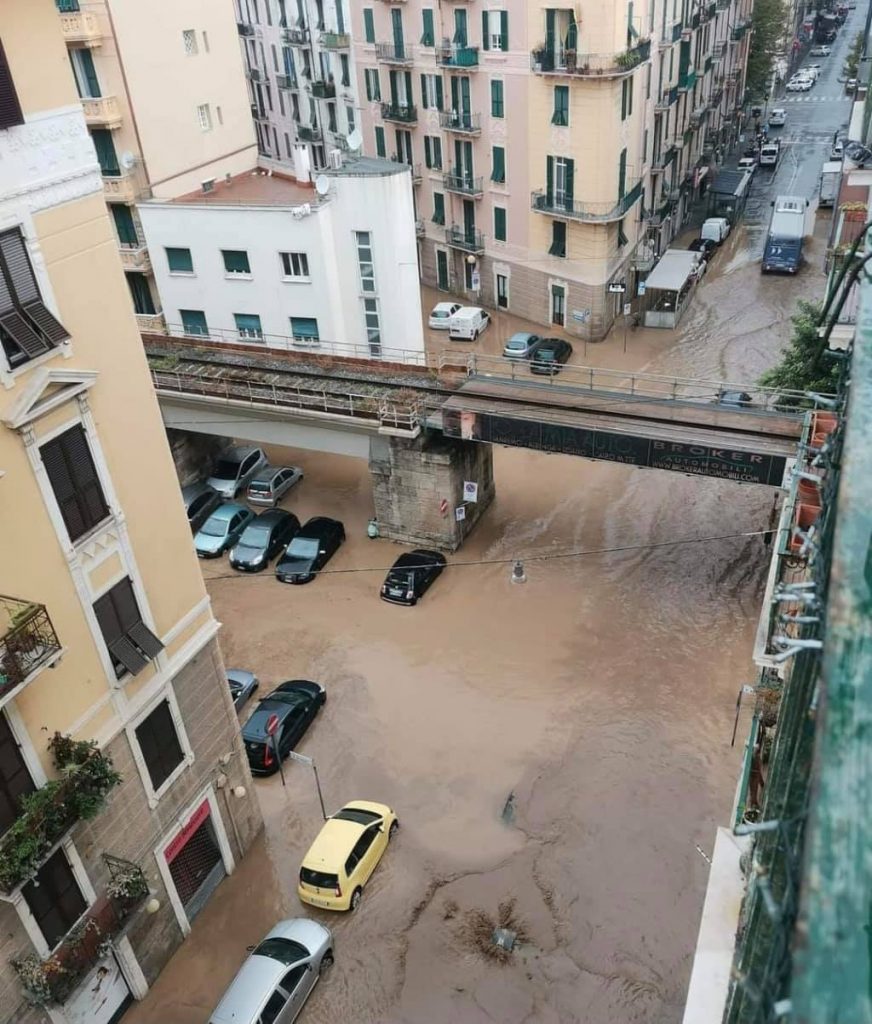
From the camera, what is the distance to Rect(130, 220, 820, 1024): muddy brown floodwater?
53.6 feet

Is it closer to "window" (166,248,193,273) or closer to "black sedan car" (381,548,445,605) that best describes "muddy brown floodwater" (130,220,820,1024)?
"black sedan car" (381,548,445,605)

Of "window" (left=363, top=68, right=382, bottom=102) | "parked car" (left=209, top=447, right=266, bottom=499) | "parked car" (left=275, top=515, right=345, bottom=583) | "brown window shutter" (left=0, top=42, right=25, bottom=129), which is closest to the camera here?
"brown window shutter" (left=0, top=42, right=25, bottom=129)

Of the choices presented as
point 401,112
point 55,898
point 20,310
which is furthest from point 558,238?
point 55,898

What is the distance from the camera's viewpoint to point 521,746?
21188mm

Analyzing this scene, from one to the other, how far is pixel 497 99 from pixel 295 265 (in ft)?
48.5

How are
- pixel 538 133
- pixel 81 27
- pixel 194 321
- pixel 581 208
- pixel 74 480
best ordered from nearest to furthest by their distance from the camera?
pixel 74 480 < pixel 81 27 < pixel 194 321 < pixel 581 208 < pixel 538 133

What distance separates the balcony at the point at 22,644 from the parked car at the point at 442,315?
33.3 metres

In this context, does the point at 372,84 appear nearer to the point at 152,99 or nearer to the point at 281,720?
the point at 152,99

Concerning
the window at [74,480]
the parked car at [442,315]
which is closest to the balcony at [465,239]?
the parked car at [442,315]

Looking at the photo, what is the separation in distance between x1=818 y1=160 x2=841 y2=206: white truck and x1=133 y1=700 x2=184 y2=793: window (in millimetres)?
53371

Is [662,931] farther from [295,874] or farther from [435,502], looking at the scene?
[435,502]

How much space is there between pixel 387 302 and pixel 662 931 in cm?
2346

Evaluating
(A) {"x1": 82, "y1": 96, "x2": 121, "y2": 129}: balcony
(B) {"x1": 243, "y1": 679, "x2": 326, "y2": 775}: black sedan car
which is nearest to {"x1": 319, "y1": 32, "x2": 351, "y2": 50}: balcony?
(A) {"x1": 82, "y1": 96, "x2": 121, "y2": 129}: balcony

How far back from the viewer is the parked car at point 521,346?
126ft
